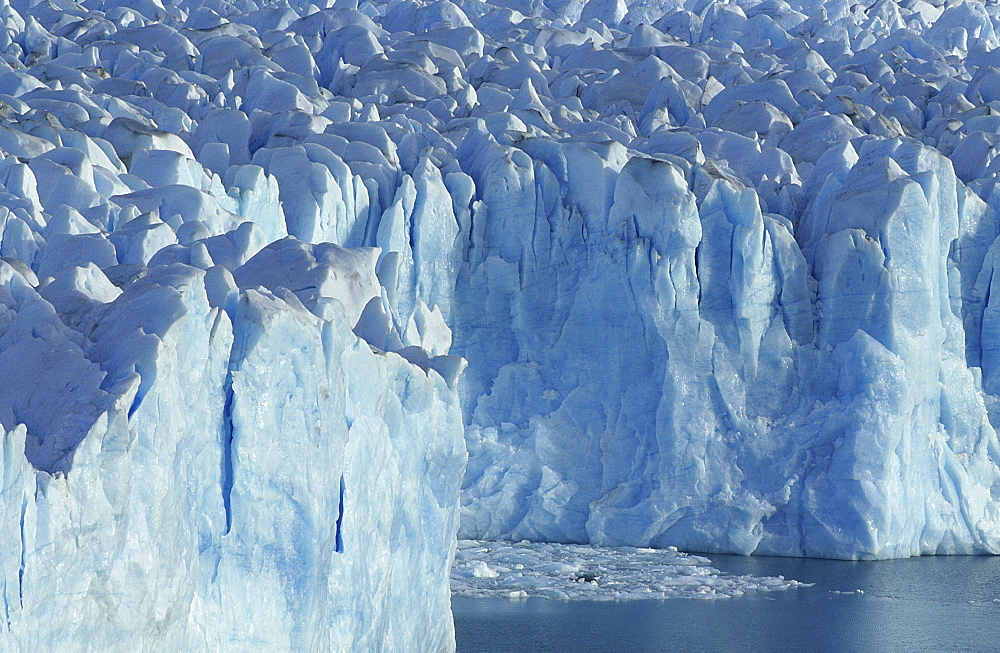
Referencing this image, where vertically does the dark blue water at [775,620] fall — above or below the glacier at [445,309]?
below

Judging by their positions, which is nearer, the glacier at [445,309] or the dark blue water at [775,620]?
the glacier at [445,309]

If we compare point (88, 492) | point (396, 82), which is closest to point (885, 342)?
point (396, 82)

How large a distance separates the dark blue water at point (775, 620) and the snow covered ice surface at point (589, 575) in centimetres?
17

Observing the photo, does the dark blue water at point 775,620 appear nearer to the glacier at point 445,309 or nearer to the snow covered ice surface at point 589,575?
the snow covered ice surface at point 589,575

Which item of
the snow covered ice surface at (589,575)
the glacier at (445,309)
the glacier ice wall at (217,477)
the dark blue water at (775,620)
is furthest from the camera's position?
the snow covered ice surface at (589,575)

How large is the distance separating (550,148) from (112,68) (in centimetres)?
861

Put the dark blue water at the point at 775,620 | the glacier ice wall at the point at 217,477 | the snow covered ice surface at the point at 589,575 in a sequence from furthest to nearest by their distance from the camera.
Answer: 1. the snow covered ice surface at the point at 589,575
2. the dark blue water at the point at 775,620
3. the glacier ice wall at the point at 217,477

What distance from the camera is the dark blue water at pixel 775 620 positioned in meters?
11.1

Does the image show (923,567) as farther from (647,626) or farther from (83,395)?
(83,395)

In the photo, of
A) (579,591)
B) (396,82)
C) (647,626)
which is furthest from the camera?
(396,82)

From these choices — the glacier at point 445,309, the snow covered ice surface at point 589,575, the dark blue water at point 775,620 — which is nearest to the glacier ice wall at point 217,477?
the glacier at point 445,309

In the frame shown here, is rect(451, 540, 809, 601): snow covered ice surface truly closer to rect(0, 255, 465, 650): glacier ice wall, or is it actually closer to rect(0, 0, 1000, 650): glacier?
rect(0, 0, 1000, 650): glacier

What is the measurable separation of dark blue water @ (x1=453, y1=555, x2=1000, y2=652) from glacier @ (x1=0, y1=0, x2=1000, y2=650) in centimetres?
118

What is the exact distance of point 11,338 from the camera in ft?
23.4
